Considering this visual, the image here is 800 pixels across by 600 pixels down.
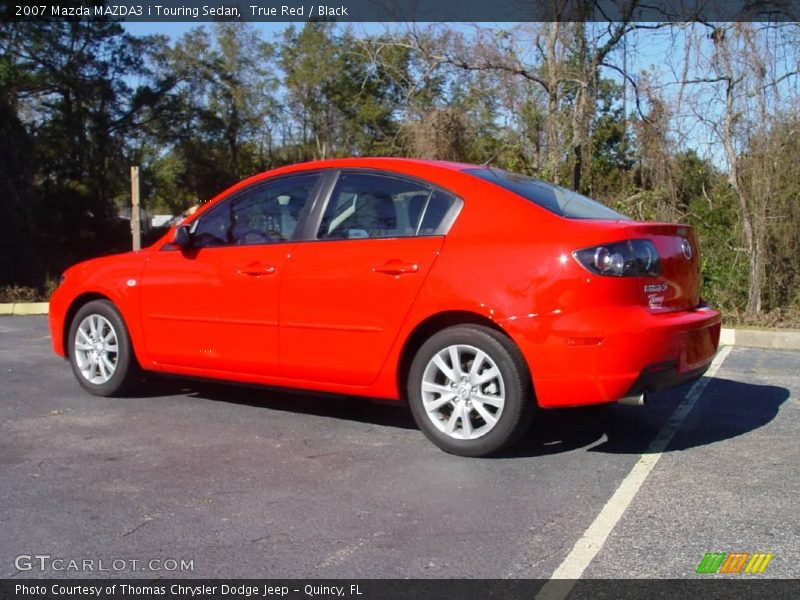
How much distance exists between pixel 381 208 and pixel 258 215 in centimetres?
98

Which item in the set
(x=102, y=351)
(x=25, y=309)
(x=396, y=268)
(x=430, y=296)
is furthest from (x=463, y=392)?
(x=25, y=309)

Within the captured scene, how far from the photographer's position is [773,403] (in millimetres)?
5945

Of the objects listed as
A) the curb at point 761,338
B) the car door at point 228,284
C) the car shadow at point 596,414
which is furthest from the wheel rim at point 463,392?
the curb at point 761,338

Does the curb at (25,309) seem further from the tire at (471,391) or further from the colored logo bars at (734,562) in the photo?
the colored logo bars at (734,562)

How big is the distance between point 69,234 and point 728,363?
23936 mm

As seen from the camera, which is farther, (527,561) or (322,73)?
(322,73)

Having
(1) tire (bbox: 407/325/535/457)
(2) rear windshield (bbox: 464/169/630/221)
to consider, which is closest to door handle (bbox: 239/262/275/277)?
(1) tire (bbox: 407/325/535/457)

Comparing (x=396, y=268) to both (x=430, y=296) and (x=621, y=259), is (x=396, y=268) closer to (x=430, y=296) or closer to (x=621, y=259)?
(x=430, y=296)

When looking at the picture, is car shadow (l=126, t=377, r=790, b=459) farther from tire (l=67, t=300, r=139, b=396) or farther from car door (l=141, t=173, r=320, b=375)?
car door (l=141, t=173, r=320, b=375)

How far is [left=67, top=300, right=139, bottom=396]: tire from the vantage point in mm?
5875

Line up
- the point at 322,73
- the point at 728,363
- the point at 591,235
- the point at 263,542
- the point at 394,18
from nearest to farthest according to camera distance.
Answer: the point at 263,542 → the point at 591,235 → the point at 728,363 → the point at 394,18 → the point at 322,73

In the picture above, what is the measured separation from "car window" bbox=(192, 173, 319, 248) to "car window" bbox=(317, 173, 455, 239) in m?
0.25

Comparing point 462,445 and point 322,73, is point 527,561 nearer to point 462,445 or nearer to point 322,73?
point 462,445

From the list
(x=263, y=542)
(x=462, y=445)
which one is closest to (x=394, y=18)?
(x=462, y=445)
